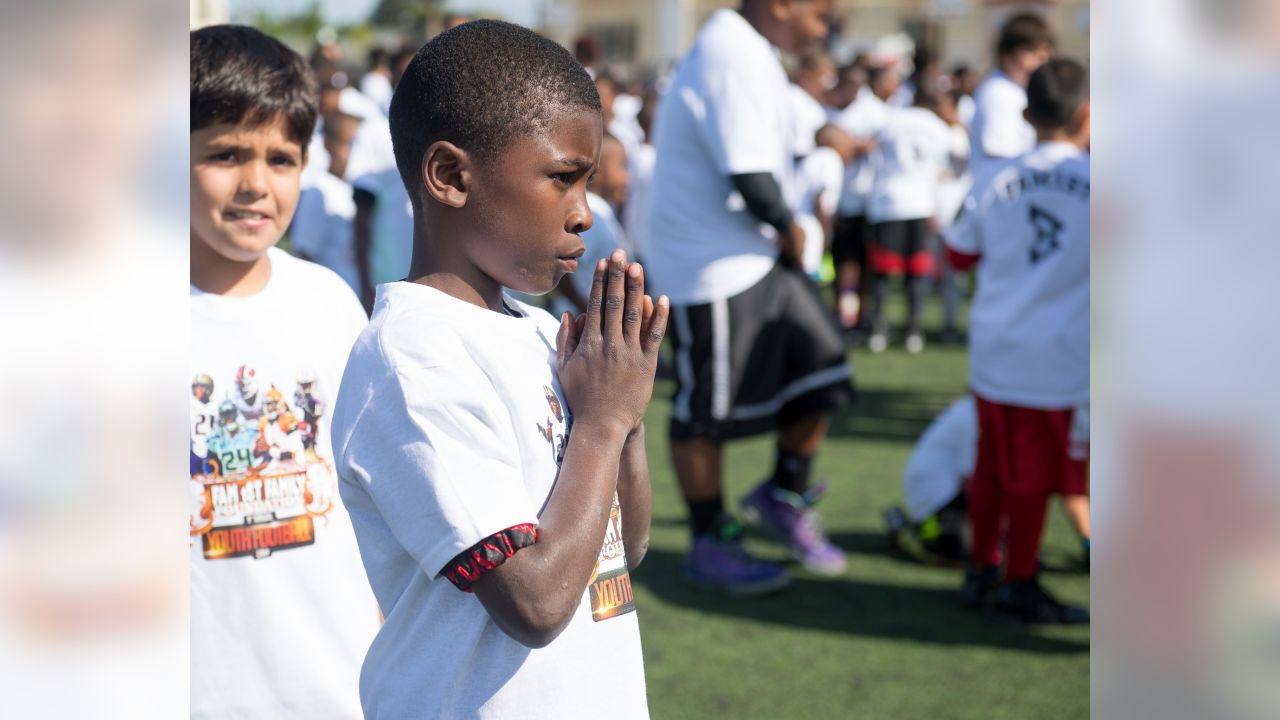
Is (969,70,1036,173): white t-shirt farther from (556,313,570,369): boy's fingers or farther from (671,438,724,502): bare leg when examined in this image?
(556,313,570,369): boy's fingers

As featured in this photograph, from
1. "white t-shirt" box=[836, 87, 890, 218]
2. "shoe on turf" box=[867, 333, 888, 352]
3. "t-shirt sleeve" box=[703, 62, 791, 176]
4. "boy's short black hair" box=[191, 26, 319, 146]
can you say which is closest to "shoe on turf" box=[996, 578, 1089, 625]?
"t-shirt sleeve" box=[703, 62, 791, 176]

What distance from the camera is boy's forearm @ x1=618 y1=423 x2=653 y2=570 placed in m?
1.57

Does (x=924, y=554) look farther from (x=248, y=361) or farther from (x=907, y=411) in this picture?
(x=248, y=361)

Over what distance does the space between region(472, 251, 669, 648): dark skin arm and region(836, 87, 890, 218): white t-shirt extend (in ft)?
29.7

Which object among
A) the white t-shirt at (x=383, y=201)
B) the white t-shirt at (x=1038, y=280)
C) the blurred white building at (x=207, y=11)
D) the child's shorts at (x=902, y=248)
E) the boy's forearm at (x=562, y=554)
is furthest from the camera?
the child's shorts at (x=902, y=248)

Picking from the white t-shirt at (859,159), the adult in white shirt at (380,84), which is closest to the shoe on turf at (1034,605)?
the white t-shirt at (859,159)

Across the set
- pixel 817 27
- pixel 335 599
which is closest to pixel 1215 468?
pixel 335 599

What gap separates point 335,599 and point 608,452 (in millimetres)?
791

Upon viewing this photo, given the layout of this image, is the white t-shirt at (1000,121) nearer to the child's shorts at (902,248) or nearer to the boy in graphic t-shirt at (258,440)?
the child's shorts at (902,248)

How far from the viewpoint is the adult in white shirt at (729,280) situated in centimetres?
470

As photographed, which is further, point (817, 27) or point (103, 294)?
point (817, 27)

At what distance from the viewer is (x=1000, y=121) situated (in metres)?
7.28

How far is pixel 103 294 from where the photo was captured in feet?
2.22

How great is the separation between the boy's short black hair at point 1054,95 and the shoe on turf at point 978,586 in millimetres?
1519
